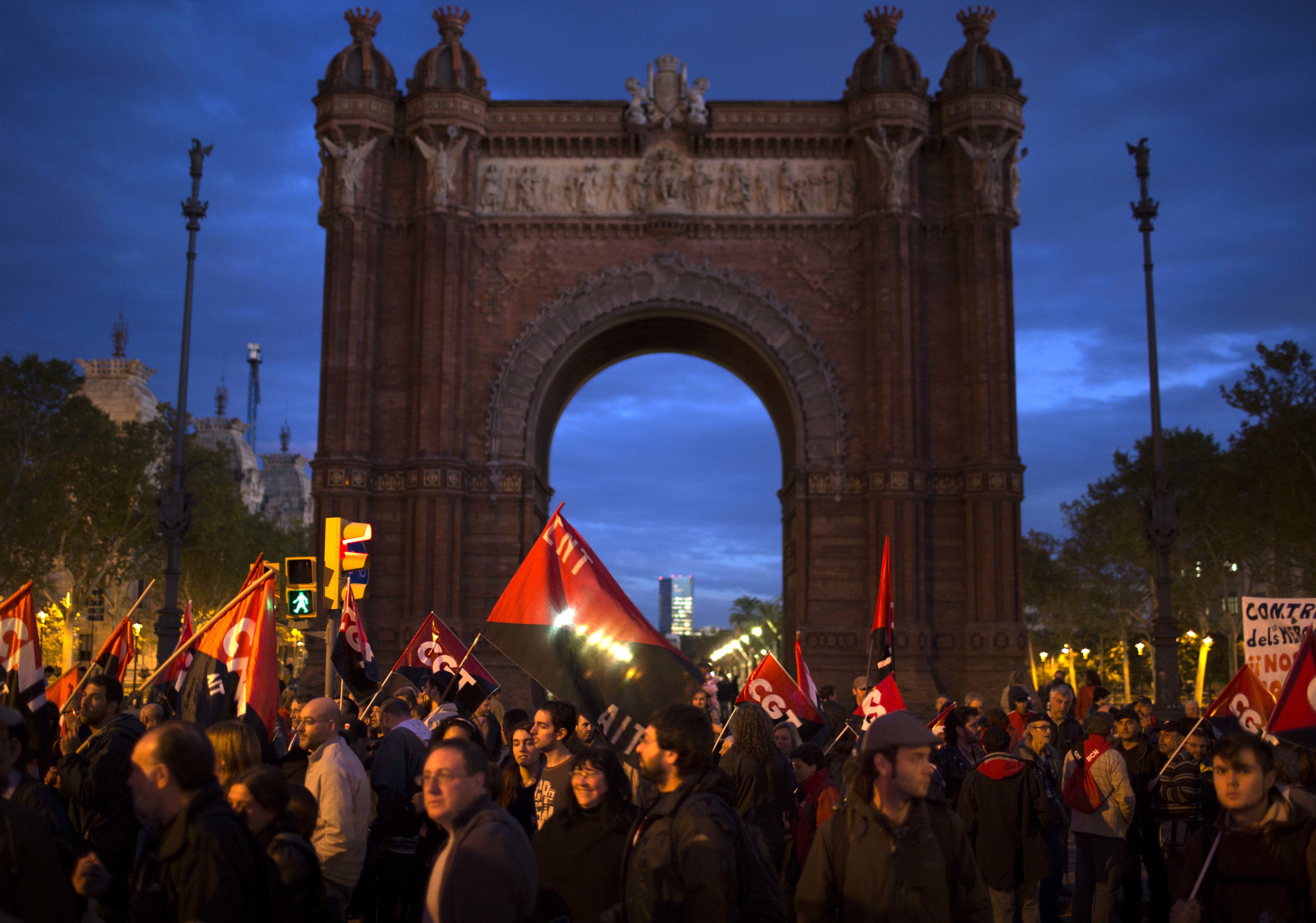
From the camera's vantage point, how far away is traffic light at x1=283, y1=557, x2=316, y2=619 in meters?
17.0

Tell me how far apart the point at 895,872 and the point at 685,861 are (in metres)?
0.93

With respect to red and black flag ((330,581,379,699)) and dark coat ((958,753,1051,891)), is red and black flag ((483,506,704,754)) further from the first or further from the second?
red and black flag ((330,581,379,699))

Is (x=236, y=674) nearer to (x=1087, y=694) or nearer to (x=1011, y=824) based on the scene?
(x=1011, y=824)

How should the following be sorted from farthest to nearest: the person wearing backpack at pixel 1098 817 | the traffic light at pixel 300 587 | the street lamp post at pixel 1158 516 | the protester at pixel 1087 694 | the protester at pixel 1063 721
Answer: the street lamp post at pixel 1158 516, the protester at pixel 1087 694, the traffic light at pixel 300 587, the protester at pixel 1063 721, the person wearing backpack at pixel 1098 817

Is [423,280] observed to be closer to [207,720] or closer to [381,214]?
[381,214]

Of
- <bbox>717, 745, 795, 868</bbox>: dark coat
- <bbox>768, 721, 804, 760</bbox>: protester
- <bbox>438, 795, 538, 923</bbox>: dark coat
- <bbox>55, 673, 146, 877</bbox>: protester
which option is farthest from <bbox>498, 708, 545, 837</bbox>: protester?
<bbox>438, 795, 538, 923</bbox>: dark coat

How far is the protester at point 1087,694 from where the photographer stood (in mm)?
17359

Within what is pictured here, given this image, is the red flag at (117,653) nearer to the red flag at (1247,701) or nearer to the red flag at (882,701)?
the red flag at (882,701)

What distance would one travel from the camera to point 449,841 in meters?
5.03

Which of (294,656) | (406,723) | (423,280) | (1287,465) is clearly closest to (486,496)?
(423,280)

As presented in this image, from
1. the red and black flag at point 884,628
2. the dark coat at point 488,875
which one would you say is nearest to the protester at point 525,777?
the dark coat at point 488,875

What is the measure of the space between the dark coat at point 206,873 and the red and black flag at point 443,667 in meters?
8.48

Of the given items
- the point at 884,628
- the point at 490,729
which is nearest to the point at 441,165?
the point at 884,628

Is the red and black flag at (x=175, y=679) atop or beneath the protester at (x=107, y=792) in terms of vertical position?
atop
